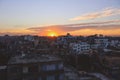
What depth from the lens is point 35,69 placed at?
47.3 feet

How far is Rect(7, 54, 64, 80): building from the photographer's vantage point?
1390 cm

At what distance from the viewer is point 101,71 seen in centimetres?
2259

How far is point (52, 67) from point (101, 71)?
988 centimetres

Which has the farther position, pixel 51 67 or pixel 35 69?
pixel 51 67

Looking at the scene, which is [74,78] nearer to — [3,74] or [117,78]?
[117,78]

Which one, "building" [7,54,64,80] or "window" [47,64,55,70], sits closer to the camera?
"building" [7,54,64,80]

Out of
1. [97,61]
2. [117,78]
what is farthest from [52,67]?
[97,61]

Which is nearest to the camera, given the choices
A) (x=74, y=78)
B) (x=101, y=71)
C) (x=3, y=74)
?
(x=3, y=74)

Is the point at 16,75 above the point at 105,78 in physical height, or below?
above

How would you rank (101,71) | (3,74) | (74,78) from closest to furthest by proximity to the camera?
(3,74), (74,78), (101,71)

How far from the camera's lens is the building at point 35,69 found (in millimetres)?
13898

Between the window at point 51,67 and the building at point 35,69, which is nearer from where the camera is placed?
the building at point 35,69

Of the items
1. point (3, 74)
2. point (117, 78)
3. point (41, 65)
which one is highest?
point (41, 65)

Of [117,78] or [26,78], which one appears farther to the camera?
[117,78]
